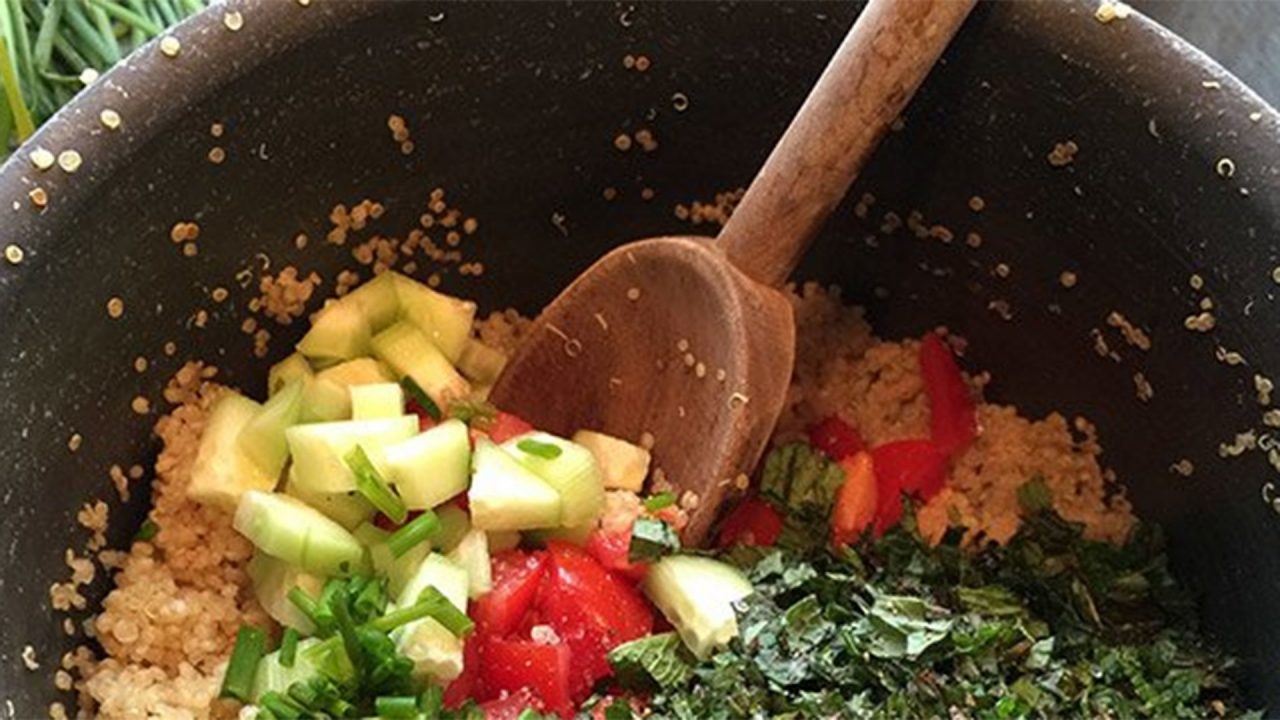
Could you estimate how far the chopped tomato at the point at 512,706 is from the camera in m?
1.38

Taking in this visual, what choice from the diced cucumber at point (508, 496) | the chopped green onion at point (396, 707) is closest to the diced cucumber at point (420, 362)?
the diced cucumber at point (508, 496)

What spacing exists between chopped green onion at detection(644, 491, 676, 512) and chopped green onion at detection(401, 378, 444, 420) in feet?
0.72

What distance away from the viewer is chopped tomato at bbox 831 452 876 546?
1553 mm

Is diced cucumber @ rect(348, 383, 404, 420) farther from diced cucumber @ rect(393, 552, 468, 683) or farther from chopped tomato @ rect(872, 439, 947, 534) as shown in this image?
chopped tomato @ rect(872, 439, 947, 534)

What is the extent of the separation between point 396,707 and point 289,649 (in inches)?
4.6

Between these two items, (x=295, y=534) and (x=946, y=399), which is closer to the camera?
(x=295, y=534)

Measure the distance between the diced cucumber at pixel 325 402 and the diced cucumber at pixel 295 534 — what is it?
0.33 feet

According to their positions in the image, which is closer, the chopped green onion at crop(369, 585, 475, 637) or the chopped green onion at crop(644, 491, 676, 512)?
the chopped green onion at crop(369, 585, 475, 637)

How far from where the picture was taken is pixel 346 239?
1508mm

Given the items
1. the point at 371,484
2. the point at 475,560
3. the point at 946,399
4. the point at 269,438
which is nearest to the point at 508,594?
the point at 475,560

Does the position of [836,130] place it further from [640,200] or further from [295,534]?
[295,534]

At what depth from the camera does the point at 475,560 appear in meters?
1.43

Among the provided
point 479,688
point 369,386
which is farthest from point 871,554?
point 369,386

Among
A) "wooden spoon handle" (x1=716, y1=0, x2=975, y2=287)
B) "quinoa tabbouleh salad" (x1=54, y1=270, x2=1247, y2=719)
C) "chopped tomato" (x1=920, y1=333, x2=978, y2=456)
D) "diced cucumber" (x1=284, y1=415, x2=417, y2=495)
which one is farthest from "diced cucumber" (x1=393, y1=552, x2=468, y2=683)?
"chopped tomato" (x1=920, y1=333, x2=978, y2=456)
